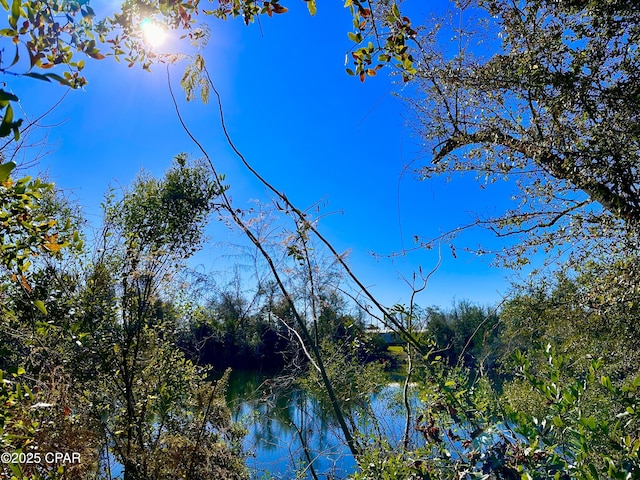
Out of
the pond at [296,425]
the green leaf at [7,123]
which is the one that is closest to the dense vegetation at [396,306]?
the green leaf at [7,123]

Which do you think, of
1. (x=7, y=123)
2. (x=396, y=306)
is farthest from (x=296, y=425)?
(x=7, y=123)

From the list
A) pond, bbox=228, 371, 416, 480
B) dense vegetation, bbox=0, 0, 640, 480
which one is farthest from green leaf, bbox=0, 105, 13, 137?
pond, bbox=228, 371, 416, 480

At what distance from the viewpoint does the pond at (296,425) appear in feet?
8.87

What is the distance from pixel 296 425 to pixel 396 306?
407 cm

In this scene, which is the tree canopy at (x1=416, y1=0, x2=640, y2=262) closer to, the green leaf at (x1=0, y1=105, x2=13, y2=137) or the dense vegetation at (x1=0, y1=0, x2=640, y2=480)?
the dense vegetation at (x1=0, y1=0, x2=640, y2=480)

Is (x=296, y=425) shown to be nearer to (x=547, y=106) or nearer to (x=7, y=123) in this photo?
(x=547, y=106)

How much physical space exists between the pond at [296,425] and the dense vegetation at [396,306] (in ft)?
0.90

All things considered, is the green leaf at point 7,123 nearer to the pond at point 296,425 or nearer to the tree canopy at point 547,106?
the pond at point 296,425

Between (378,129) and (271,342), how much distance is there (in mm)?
8891

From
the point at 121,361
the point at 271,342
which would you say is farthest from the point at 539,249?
the point at 271,342

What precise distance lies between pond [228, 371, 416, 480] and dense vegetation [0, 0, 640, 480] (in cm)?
27

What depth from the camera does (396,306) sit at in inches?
52.9

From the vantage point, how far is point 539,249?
9.45 ft

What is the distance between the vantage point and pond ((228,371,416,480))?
8.87 feet
